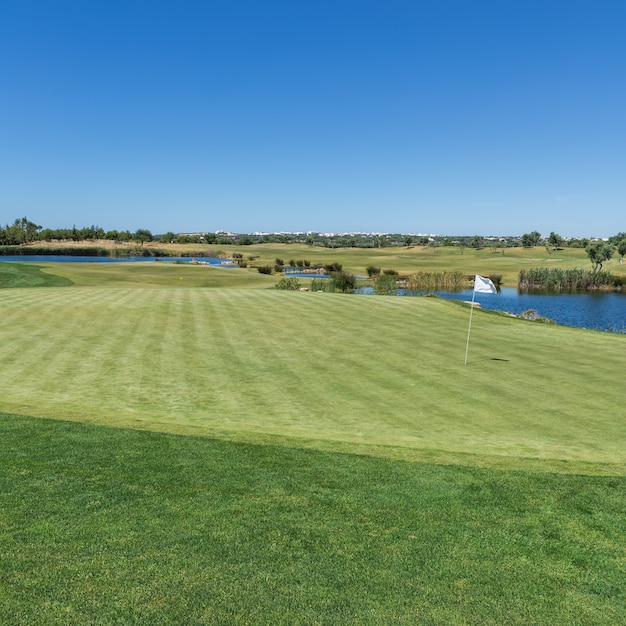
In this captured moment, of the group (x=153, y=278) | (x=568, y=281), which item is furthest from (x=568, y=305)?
(x=153, y=278)

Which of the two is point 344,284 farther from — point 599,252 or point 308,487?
point 599,252

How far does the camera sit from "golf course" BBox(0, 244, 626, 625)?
486 centimetres

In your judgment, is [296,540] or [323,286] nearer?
[296,540]

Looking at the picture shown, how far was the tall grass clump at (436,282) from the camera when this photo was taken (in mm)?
76250

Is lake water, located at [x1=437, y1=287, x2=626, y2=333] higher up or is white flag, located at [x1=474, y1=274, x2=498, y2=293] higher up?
white flag, located at [x1=474, y1=274, x2=498, y2=293]

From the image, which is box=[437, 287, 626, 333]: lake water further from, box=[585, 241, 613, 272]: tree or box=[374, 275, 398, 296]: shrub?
box=[585, 241, 613, 272]: tree

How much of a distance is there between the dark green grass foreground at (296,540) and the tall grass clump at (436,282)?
228 feet

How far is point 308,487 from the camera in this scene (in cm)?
729

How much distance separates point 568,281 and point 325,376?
3094 inches

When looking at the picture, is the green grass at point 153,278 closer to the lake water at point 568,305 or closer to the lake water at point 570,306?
the lake water at point 568,305

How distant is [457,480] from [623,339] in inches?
744

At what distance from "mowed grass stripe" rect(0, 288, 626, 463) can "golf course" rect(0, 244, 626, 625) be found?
101 mm

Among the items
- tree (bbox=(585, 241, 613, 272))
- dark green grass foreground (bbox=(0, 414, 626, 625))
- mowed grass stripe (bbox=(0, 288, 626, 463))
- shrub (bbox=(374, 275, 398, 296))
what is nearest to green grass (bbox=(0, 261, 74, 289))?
mowed grass stripe (bbox=(0, 288, 626, 463))

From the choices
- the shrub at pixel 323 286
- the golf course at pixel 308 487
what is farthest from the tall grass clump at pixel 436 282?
the golf course at pixel 308 487
